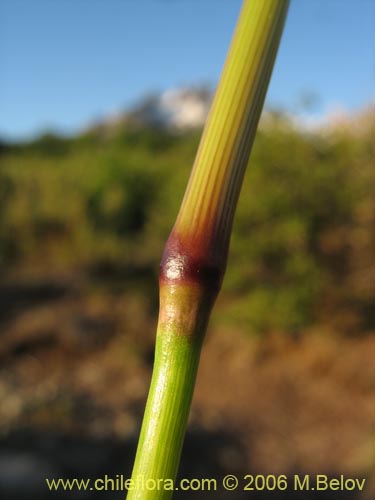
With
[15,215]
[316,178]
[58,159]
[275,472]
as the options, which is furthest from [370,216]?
[58,159]

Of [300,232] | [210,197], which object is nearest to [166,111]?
[300,232]

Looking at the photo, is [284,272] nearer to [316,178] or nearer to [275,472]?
[316,178]

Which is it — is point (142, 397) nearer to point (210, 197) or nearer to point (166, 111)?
point (210, 197)

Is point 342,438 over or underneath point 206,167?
over

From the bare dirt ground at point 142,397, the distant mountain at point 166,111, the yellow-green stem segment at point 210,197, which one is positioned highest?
the distant mountain at point 166,111

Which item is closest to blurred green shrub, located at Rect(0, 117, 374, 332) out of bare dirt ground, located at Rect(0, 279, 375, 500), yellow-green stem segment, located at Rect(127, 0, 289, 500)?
bare dirt ground, located at Rect(0, 279, 375, 500)

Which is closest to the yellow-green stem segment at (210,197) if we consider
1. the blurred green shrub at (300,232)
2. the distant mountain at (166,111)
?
the blurred green shrub at (300,232)

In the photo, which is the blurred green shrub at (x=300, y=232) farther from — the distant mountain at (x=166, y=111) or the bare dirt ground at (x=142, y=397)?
the distant mountain at (x=166, y=111)

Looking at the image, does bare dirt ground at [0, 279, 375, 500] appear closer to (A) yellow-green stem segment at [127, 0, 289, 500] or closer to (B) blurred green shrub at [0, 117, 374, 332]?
(B) blurred green shrub at [0, 117, 374, 332]
